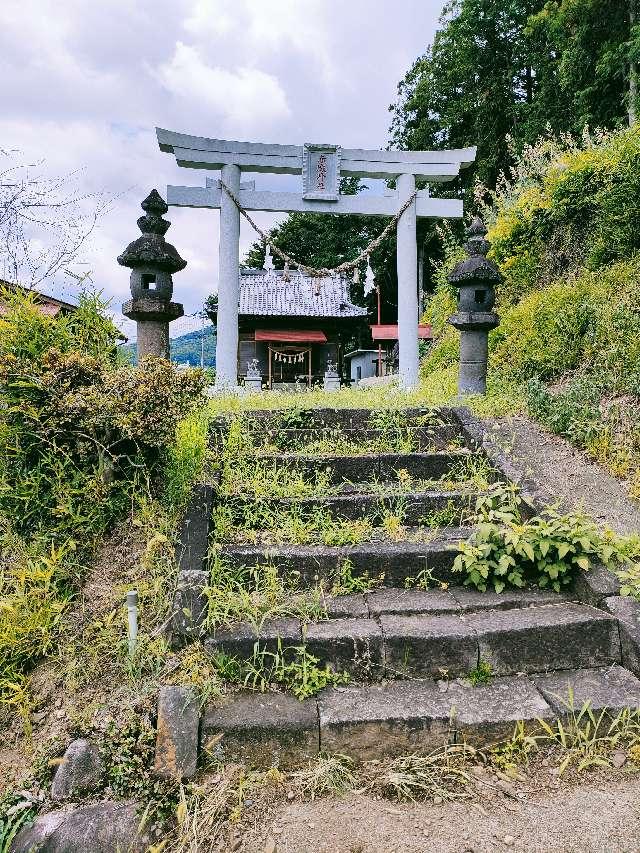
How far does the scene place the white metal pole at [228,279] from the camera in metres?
8.34

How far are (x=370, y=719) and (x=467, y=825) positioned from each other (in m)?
0.49

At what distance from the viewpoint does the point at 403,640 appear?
245cm

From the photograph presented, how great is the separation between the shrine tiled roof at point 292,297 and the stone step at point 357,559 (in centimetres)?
1826

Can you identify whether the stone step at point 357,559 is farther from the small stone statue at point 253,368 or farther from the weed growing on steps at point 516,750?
the small stone statue at point 253,368

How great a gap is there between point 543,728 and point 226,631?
4.86 feet

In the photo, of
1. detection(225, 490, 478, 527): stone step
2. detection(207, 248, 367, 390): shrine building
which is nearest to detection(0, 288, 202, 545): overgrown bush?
detection(225, 490, 478, 527): stone step

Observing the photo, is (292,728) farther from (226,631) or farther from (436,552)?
(436,552)

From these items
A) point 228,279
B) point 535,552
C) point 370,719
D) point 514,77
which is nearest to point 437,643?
point 370,719

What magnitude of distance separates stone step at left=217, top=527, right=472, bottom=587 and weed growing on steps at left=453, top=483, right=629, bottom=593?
0.15 meters

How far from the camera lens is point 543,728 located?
220 cm

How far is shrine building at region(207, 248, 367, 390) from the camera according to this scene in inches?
826

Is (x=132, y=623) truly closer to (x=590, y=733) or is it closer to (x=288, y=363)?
(x=590, y=733)

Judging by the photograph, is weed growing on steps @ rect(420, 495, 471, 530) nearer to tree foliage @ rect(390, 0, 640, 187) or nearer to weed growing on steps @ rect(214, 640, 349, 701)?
weed growing on steps @ rect(214, 640, 349, 701)

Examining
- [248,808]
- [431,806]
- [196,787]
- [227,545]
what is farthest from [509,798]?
[227,545]
